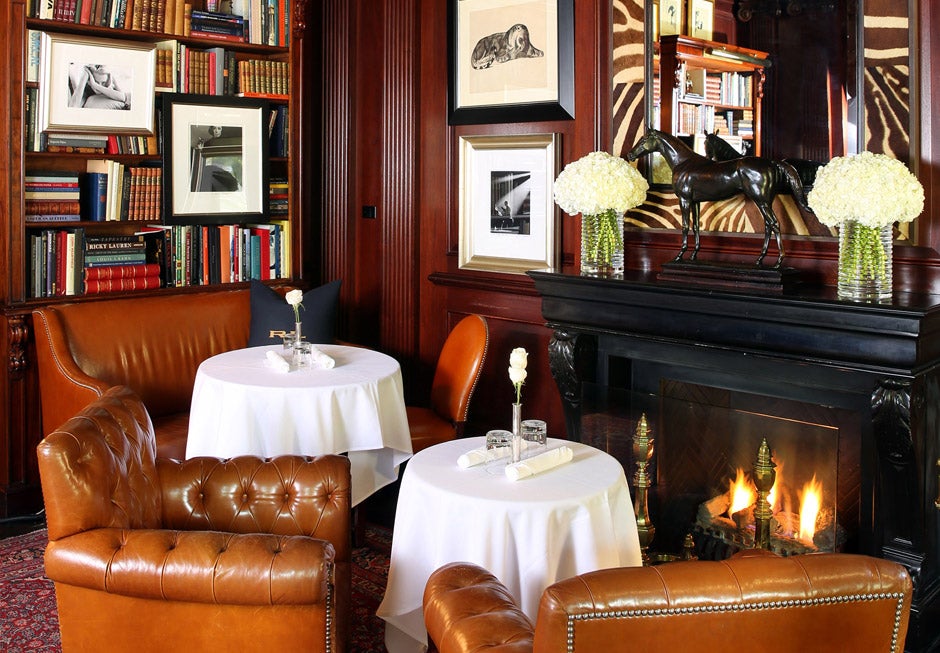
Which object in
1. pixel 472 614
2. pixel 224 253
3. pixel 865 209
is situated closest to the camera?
pixel 472 614

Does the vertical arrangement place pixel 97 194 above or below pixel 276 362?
above

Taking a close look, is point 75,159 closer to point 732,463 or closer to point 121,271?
point 121,271

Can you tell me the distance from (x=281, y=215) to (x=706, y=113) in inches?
101

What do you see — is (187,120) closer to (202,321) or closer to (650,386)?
(202,321)

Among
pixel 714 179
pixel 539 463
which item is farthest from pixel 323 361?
pixel 714 179

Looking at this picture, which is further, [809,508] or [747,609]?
[809,508]

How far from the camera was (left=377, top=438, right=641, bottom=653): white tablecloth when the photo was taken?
103 inches

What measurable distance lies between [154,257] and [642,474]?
2691mm

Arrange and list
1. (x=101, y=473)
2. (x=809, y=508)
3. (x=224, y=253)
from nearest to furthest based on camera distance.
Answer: (x=101, y=473)
(x=809, y=508)
(x=224, y=253)

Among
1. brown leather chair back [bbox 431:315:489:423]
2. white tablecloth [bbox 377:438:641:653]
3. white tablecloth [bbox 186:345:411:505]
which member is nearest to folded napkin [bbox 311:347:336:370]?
white tablecloth [bbox 186:345:411:505]

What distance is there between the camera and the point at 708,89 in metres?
3.87

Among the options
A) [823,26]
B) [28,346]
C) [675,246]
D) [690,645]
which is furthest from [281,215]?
[690,645]

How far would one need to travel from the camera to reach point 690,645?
177 centimetres

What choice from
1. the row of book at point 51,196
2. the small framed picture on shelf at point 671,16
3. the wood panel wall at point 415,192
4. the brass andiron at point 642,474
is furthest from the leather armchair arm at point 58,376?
the small framed picture on shelf at point 671,16
